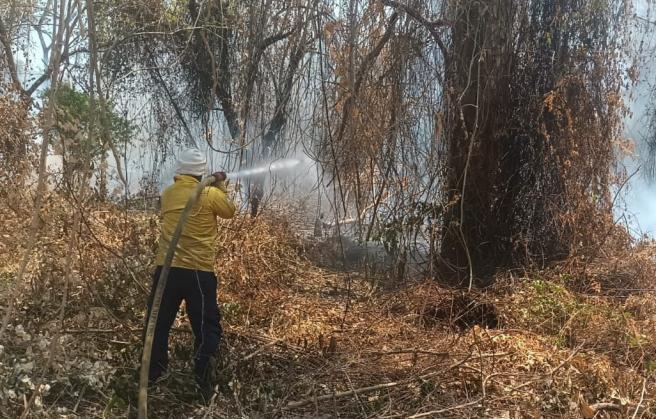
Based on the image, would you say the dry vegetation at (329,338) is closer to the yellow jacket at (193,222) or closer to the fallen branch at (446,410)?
the fallen branch at (446,410)

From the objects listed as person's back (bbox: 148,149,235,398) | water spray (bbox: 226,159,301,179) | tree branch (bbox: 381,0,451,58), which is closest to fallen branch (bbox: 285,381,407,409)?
person's back (bbox: 148,149,235,398)

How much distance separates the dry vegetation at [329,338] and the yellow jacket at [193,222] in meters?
0.64

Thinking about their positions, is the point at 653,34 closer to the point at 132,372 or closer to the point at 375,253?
the point at 375,253

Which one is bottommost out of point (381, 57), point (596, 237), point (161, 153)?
point (596, 237)

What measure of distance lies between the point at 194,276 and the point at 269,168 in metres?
2.31

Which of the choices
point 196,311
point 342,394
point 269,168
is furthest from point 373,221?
point 196,311

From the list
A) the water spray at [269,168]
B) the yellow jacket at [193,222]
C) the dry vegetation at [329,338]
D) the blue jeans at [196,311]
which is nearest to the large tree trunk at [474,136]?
the dry vegetation at [329,338]

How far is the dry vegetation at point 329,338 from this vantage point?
3273mm

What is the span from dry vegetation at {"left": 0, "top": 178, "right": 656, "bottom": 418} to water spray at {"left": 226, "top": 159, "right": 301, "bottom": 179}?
430 mm

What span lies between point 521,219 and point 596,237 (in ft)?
2.27

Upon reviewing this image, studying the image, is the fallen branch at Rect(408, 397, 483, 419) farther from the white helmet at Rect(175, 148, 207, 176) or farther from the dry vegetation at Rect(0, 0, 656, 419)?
the white helmet at Rect(175, 148, 207, 176)

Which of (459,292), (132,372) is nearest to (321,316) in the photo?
(459,292)

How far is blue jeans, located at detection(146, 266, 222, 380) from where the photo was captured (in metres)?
3.29

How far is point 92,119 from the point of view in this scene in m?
2.37
